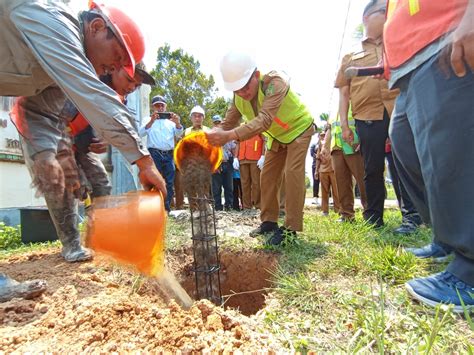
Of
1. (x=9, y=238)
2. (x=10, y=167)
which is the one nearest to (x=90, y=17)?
(x=9, y=238)

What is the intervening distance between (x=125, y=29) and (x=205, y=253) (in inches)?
73.3

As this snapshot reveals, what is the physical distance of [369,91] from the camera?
321 centimetres

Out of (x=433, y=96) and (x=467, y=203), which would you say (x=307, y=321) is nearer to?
(x=467, y=203)

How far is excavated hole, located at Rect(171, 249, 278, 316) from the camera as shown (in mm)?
2961

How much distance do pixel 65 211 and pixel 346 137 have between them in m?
2.70

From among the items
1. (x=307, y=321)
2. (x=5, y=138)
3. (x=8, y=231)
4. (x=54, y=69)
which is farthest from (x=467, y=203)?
(x=5, y=138)

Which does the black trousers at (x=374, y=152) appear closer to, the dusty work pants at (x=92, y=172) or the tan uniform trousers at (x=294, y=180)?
the tan uniform trousers at (x=294, y=180)

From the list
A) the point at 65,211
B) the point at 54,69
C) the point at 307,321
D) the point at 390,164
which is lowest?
the point at 307,321

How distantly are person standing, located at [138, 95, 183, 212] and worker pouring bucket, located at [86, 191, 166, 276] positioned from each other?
151 inches

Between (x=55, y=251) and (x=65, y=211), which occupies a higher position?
(x=65, y=211)

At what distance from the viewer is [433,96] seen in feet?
4.85

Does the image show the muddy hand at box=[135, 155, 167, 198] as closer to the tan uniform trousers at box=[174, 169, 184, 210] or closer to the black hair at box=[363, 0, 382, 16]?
the black hair at box=[363, 0, 382, 16]

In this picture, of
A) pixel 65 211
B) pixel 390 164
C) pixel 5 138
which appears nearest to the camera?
pixel 65 211

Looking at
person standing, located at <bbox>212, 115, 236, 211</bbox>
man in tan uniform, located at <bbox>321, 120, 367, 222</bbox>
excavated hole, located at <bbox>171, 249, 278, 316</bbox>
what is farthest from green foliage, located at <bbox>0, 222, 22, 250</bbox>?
man in tan uniform, located at <bbox>321, 120, 367, 222</bbox>
